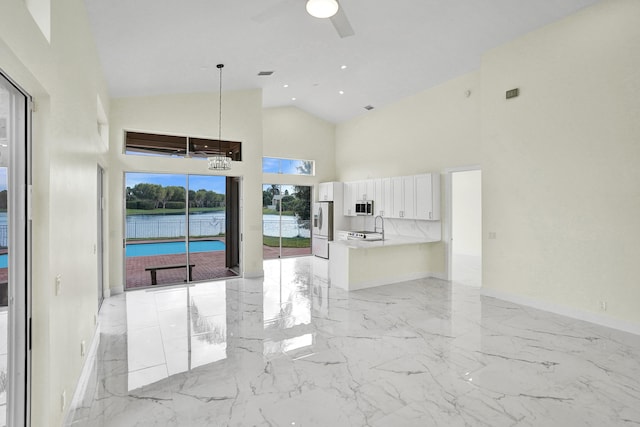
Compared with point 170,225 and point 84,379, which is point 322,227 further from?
point 84,379

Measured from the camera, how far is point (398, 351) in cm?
347

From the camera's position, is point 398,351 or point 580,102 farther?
point 580,102

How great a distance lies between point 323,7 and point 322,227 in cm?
693

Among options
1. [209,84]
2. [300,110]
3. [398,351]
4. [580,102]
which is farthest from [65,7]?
[300,110]

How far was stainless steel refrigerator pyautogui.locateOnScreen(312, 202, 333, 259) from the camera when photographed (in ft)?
30.9

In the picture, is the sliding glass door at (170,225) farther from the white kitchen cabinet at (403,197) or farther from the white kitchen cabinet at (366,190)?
the white kitchen cabinet at (403,197)

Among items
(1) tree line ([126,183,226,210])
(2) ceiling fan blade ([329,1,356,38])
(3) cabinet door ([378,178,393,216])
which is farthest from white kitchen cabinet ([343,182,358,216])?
(2) ceiling fan blade ([329,1,356,38])

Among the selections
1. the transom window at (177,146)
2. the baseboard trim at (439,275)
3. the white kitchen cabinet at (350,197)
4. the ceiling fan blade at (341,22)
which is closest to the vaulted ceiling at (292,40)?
the ceiling fan blade at (341,22)

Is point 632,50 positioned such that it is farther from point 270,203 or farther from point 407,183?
point 270,203

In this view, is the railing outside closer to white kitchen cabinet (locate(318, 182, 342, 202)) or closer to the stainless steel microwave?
white kitchen cabinet (locate(318, 182, 342, 202))

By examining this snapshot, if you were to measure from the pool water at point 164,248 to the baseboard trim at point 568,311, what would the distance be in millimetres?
5358

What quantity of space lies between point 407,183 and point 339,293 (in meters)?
2.92

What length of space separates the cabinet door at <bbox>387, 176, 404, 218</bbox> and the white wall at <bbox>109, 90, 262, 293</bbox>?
298 cm

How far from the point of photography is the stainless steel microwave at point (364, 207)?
8.19 meters
